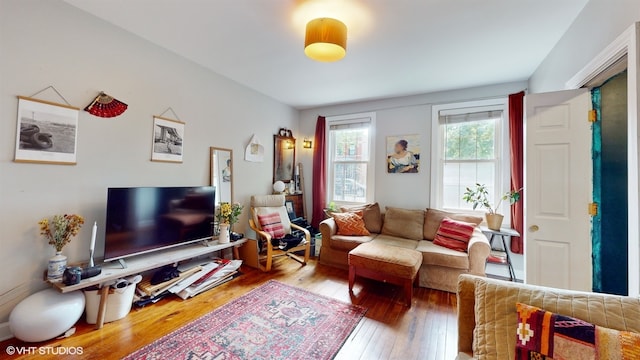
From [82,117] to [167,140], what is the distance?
0.72m

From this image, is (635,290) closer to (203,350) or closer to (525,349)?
(525,349)

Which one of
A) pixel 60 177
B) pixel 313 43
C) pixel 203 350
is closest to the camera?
pixel 203 350

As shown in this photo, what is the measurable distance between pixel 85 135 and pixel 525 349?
3307 mm

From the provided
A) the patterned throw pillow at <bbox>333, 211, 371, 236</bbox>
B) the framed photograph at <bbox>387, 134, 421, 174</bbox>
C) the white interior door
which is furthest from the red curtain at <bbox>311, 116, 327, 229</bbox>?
the white interior door

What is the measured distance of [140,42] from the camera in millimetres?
2457

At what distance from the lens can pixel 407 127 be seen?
391 centimetres

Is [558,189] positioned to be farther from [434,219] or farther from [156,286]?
[156,286]

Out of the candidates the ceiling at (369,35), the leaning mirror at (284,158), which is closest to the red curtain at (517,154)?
the ceiling at (369,35)

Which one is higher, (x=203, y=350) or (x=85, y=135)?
(x=85, y=135)

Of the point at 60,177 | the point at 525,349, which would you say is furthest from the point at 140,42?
the point at 525,349

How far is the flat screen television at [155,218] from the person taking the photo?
2.18m

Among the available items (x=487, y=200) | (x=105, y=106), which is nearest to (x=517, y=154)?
(x=487, y=200)

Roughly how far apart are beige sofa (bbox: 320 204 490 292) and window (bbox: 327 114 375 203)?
53cm

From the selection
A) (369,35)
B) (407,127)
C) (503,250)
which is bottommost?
(503,250)
